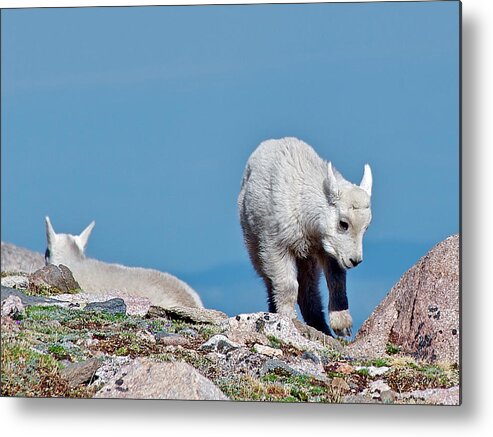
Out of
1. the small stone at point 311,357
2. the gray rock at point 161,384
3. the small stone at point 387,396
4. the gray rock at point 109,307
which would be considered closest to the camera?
the small stone at point 387,396

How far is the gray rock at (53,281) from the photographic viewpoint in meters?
Result: 10.8

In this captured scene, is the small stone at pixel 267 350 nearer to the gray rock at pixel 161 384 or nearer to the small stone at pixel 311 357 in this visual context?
the small stone at pixel 311 357

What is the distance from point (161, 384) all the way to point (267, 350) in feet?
2.57

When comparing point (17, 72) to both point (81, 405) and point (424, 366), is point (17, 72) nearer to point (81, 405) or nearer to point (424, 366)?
point (81, 405)

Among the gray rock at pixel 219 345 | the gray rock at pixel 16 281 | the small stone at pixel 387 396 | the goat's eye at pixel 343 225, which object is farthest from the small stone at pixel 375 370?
the gray rock at pixel 16 281

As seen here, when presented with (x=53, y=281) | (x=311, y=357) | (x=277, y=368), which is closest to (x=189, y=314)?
(x=277, y=368)

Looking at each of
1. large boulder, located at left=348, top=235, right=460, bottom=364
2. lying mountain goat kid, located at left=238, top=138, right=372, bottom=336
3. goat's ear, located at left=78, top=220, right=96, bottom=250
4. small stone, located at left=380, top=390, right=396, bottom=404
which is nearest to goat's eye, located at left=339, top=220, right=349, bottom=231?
lying mountain goat kid, located at left=238, top=138, right=372, bottom=336

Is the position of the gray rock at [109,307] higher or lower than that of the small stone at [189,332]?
higher

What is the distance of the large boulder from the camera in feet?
32.0

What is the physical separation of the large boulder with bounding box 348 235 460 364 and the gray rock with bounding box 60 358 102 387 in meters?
1.82

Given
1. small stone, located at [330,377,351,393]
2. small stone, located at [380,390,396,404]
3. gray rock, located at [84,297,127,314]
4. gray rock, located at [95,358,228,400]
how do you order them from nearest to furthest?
small stone, located at [380,390,396,404] < small stone, located at [330,377,351,393] < gray rock, located at [95,358,228,400] < gray rock, located at [84,297,127,314]

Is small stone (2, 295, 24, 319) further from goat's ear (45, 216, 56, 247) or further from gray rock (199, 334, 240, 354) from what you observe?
gray rock (199, 334, 240, 354)

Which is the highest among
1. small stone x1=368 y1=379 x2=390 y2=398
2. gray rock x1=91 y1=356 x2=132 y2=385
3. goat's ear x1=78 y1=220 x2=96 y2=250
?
goat's ear x1=78 y1=220 x2=96 y2=250

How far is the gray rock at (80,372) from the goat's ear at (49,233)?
114 centimetres
